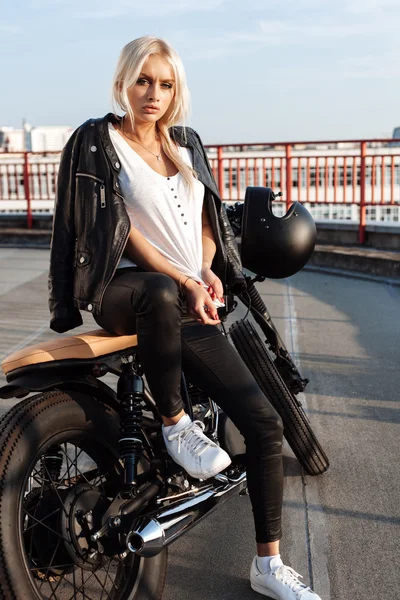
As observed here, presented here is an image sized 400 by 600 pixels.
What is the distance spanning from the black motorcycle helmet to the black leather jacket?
89 cm

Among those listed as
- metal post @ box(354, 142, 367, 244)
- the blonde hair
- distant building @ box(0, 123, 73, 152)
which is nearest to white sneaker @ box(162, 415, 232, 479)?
the blonde hair

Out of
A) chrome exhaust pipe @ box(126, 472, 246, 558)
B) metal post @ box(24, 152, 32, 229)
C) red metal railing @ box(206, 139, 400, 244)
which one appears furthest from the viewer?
metal post @ box(24, 152, 32, 229)

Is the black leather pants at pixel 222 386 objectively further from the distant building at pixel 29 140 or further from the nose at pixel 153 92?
the distant building at pixel 29 140

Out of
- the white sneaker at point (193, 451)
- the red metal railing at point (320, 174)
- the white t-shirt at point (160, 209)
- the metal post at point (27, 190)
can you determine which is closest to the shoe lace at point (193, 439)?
the white sneaker at point (193, 451)

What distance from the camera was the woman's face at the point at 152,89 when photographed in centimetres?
283

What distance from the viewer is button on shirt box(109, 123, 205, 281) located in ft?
9.22

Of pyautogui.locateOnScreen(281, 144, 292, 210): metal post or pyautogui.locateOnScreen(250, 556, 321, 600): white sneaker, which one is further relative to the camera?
pyautogui.locateOnScreen(281, 144, 292, 210): metal post

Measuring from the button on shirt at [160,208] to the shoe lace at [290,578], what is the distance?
1041 mm

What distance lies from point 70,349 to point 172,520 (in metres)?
0.64

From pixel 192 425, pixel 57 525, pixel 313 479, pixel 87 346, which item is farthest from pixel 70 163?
pixel 313 479

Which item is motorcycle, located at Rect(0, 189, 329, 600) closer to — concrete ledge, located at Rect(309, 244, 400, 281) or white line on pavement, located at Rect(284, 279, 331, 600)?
white line on pavement, located at Rect(284, 279, 331, 600)

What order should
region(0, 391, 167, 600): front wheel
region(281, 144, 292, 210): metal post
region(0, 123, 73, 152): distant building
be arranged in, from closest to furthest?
1. region(0, 391, 167, 600): front wheel
2. region(281, 144, 292, 210): metal post
3. region(0, 123, 73, 152): distant building

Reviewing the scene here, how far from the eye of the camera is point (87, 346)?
2605mm

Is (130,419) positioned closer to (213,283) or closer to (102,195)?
(213,283)
